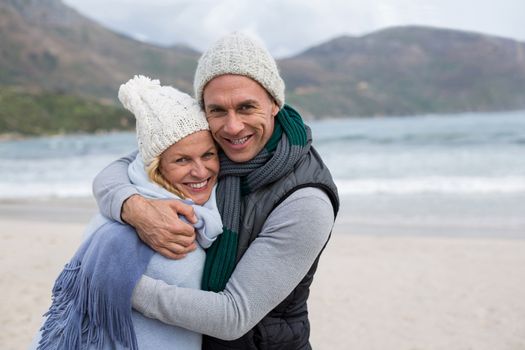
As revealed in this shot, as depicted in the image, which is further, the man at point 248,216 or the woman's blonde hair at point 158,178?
the woman's blonde hair at point 158,178

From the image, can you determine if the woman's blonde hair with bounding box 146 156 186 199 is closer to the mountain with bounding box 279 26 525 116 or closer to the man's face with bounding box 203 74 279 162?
the man's face with bounding box 203 74 279 162

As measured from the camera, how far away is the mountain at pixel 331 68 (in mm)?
107125

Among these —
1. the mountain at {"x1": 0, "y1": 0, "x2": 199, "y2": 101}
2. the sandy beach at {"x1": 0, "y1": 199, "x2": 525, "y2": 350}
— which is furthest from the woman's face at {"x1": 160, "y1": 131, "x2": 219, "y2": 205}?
the mountain at {"x1": 0, "y1": 0, "x2": 199, "y2": 101}

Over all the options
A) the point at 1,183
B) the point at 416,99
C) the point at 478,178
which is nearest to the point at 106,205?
the point at 478,178

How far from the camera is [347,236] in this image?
8734mm

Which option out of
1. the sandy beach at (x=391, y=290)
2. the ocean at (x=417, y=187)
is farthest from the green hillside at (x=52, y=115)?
the sandy beach at (x=391, y=290)

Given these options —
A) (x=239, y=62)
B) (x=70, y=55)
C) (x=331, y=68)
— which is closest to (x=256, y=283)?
(x=239, y=62)

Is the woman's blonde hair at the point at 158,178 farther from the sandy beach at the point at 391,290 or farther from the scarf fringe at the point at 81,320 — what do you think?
the sandy beach at the point at 391,290

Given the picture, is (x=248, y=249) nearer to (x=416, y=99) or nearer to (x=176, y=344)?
(x=176, y=344)

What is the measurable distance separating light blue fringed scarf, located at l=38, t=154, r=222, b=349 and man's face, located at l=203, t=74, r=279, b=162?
0.68 feet

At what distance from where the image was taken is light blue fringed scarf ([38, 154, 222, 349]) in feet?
5.08

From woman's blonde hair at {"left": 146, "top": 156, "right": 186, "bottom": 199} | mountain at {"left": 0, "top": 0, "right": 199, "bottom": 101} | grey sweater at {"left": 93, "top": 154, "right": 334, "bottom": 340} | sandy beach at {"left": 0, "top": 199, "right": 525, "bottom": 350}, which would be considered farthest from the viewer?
mountain at {"left": 0, "top": 0, "right": 199, "bottom": 101}

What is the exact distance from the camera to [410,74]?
424 feet

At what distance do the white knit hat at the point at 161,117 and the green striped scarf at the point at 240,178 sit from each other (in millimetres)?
179
